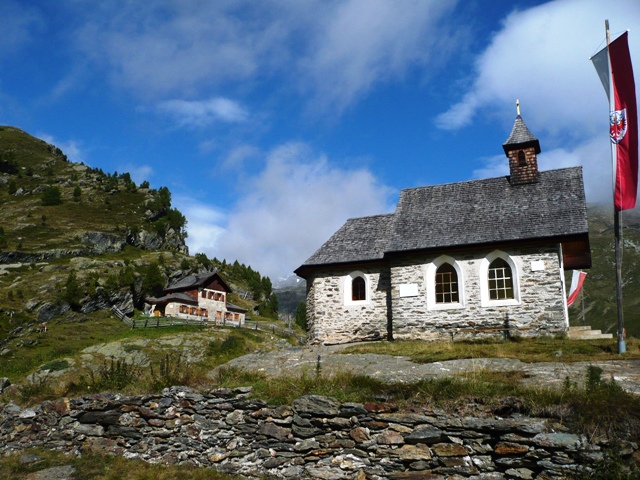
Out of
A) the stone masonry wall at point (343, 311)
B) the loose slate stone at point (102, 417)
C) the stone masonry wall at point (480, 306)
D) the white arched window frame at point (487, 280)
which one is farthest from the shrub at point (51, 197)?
the loose slate stone at point (102, 417)

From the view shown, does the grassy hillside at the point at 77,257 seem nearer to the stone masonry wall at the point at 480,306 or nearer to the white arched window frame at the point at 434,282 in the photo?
the stone masonry wall at the point at 480,306

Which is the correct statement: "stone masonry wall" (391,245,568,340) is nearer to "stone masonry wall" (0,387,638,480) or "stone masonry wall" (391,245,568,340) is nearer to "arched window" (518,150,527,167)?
"arched window" (518,150,527,167)

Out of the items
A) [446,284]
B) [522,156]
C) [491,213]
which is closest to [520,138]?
[522,156]

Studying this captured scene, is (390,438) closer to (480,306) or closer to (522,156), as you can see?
(480,306)

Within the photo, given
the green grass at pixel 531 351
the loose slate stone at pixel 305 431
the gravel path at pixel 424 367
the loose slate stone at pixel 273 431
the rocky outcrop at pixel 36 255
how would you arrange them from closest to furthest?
1. the loose slate stone at pixel 305 431
2. the loose slate stone at pixel 273 431
3. the gravel path at pixel 424 367
4. the green grass at pixel 531 351
5. the rocky outcrop at pixel 36 255

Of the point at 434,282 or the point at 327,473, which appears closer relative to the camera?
the point at 327,473

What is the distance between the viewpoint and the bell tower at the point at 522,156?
23.0m

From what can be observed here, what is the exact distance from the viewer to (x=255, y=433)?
1043cm

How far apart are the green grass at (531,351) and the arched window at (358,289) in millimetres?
5185

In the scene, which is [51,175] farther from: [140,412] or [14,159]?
[140,412]

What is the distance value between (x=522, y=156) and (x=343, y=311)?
11369 millimetres

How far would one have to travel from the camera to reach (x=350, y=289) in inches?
919

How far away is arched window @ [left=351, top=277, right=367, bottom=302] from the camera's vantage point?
23184 millimetres

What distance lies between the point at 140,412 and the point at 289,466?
4.06 meters
